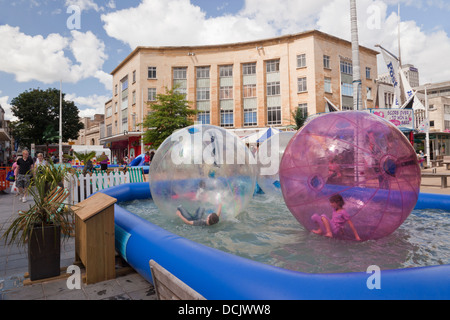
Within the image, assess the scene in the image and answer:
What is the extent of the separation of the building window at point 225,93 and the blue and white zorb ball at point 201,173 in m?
31.0

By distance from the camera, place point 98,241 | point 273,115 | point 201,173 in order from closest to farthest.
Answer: point 98,241 → point 201,173 → point 273,115

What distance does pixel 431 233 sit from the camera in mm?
5051

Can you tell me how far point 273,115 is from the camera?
33.9 metres

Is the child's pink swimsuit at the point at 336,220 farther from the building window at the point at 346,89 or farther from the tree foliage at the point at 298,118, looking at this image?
the building window at the point at 346,89

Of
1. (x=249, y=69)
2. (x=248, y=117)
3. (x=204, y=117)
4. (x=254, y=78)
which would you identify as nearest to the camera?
(x=254, y=78)

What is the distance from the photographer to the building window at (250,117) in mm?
34688

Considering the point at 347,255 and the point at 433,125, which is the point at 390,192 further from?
the point at 433,125

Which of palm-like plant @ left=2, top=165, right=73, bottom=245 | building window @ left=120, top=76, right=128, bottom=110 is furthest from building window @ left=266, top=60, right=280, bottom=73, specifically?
palm-like plant @ left=2, top=165, right=73, bottom=245

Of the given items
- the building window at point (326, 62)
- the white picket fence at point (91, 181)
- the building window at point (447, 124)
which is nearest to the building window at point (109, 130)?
the building window at point (326, 62)

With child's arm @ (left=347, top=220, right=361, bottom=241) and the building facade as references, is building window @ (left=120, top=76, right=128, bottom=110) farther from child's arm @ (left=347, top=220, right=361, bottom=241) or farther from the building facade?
child's arm @ (left=347, top=220, right=361, bottom=241)

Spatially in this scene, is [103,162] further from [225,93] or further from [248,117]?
[225,93]

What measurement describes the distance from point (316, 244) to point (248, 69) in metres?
33.2

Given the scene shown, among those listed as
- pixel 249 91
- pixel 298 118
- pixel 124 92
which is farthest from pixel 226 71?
pixel 124 92

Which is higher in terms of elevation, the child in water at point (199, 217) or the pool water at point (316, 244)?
the child in water at point (199, 217)
